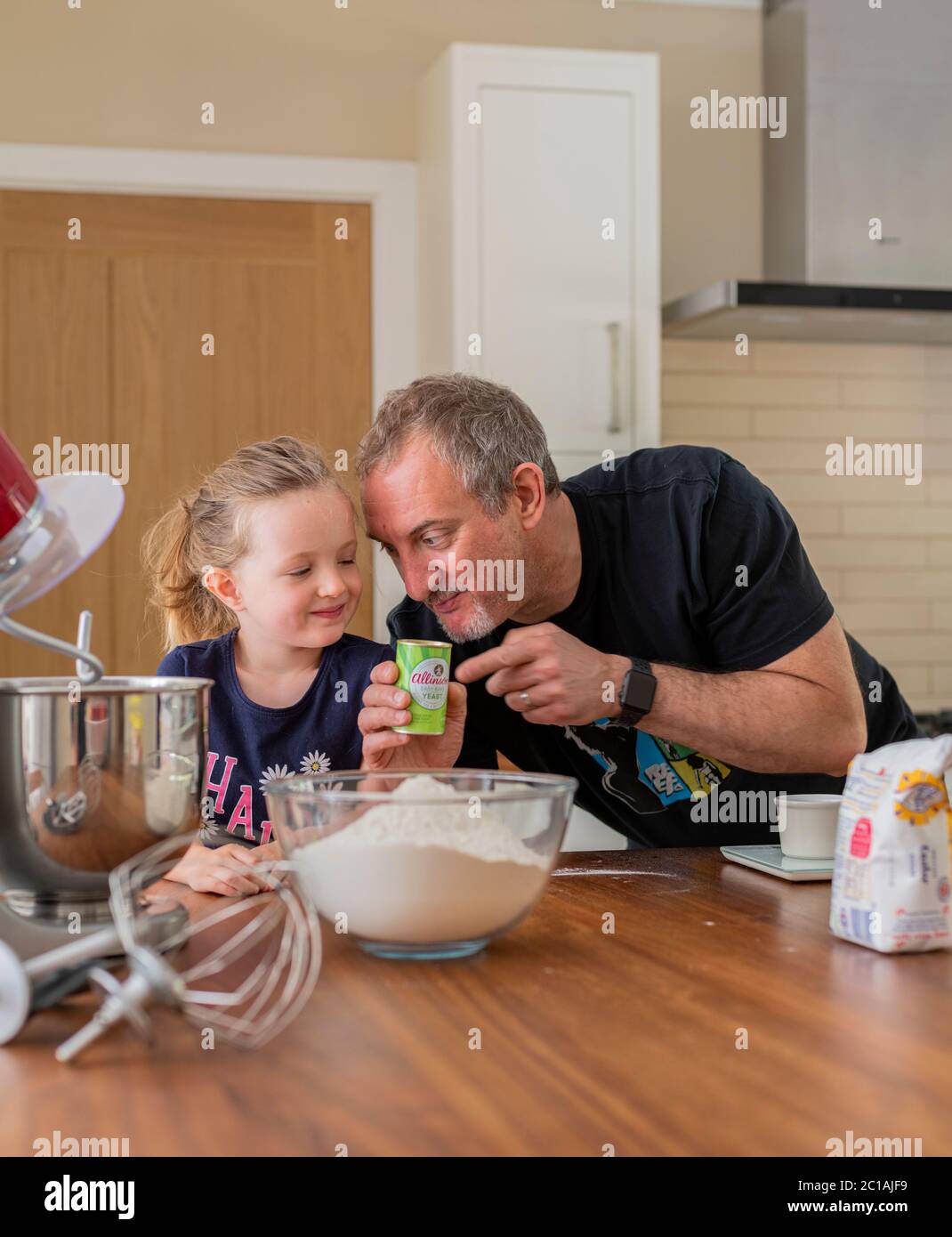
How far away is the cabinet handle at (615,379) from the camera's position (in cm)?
344

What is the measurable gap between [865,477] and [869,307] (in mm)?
674

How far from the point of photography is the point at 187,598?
2.17 metres

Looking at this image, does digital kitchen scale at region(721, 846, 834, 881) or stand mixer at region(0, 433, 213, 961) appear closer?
stand mixer at region(0, 433, 213, 961)

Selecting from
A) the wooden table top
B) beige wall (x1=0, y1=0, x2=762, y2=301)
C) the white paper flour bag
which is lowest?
the wooden table top

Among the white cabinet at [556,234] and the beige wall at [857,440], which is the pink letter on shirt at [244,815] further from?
the beige wall at [857,440]

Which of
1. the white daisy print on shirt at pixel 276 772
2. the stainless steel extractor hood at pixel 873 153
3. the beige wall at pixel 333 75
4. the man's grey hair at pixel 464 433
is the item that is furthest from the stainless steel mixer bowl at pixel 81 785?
the beige wall at pixel 333 75

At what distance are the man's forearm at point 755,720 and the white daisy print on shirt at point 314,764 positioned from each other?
1.46 ft

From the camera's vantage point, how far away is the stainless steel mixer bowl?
95 cm

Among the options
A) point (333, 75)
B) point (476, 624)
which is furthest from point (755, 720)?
point (333, 75)

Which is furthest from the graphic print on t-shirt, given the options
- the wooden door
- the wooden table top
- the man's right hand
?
the wooden door

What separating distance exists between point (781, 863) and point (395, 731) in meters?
0.44

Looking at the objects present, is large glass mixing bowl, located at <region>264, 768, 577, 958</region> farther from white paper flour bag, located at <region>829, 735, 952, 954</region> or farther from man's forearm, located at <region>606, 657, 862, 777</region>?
man's forearm, located at <region>606, 657, 862, 777</region>

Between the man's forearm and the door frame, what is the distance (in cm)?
176

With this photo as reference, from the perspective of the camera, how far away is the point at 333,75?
3.65 meters
